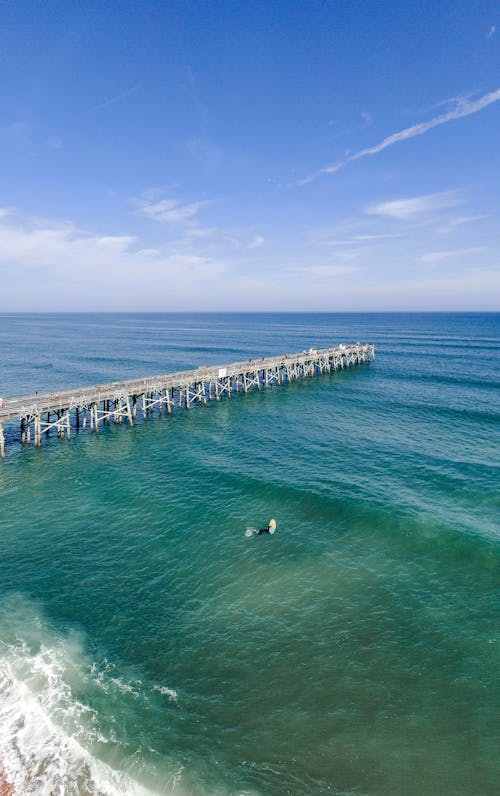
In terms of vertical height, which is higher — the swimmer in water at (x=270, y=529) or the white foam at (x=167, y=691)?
the swimmer in water at (x=270, y=529)

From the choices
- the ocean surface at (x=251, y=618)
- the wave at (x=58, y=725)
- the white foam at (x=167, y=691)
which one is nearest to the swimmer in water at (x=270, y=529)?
the ocean surface at (x=251, y=618)

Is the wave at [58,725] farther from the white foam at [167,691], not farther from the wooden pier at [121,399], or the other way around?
the wooden pier at [121,399]

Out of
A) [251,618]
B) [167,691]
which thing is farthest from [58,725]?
[251,618]

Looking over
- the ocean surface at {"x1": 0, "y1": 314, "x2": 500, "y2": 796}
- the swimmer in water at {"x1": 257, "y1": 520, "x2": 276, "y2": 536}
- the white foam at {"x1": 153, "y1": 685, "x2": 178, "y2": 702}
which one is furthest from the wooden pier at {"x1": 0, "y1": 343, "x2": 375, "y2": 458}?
the white foam at {"x1": 153, "y1": 685, "x2": 178, "y2": 702}

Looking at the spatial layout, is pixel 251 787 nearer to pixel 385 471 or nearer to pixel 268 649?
pixel 268 649

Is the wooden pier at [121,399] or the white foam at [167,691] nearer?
the white foam at [167,691]

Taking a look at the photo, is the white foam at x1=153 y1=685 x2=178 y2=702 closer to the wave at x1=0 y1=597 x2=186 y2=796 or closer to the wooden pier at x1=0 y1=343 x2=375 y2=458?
the wave at x1=0 y1=597 x2=186 y2=796
